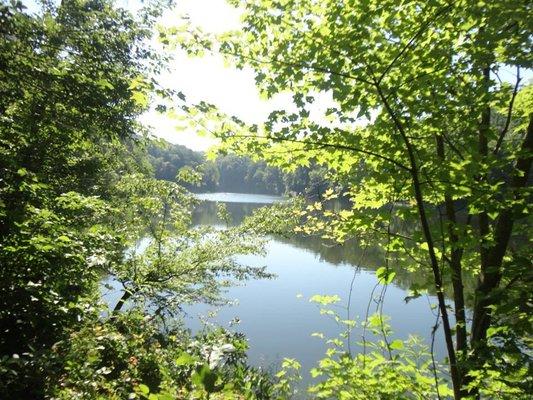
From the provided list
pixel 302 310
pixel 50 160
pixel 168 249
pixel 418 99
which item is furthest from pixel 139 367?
pixel 302 310

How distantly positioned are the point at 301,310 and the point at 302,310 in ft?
0.16

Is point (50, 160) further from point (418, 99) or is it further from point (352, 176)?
point (418, 99)

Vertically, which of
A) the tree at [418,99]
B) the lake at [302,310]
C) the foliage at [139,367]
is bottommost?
the foliage at [139,367]

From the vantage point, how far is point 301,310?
18.5 meters

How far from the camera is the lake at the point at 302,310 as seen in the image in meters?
14.2

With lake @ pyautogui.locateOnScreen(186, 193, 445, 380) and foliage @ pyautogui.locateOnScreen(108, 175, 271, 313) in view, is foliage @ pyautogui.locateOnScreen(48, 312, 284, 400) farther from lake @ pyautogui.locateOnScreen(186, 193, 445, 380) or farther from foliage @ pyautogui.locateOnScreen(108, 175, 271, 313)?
lake @ pyautogui.locateOnScreen(186, 193, 445, 380)

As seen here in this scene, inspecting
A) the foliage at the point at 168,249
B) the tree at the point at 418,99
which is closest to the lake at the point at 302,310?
the foliage at the point at 168,249

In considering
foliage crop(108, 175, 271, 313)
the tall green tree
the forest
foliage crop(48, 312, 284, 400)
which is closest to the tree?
the forest

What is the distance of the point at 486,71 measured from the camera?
172 inches

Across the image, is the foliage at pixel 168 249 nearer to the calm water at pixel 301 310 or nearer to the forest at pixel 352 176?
the calm water at pixel 301 310

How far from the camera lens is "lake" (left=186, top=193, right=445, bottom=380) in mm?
14242

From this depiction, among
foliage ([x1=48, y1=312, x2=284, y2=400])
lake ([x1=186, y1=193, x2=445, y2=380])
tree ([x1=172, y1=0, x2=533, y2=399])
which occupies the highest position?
lake ([x1=186, y1=193, x2=445, y2=380])

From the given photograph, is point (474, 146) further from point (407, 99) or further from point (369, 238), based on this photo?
point (369, 238)

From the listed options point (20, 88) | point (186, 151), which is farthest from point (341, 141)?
point (186, 151)
